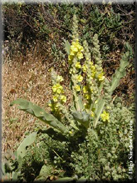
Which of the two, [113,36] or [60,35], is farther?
[60,35]

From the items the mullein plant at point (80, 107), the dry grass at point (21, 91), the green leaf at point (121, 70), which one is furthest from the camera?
the dry grass at point (21, 91)

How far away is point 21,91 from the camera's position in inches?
157

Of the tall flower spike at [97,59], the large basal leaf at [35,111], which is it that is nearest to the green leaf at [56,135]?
the large basal leaf at [35,111]

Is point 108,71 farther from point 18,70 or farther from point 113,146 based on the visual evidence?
point 113,146

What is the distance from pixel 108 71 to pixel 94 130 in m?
1.79

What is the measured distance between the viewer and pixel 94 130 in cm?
247

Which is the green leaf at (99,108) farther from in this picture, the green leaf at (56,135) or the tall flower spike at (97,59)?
the green leaf at (56,135)

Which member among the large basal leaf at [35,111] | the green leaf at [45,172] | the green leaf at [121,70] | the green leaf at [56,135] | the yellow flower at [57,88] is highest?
the green leaf at [121,70]

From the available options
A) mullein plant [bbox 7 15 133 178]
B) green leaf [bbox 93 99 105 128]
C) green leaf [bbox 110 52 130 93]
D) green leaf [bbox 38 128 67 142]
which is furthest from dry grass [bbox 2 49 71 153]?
green leaf [bbox 110 52 130 93]

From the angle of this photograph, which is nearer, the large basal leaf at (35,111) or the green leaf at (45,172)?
the large basal leaf at (35,111)

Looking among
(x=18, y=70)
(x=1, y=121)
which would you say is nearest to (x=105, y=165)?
(x=1, y=121)

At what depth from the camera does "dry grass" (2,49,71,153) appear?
10.2ft

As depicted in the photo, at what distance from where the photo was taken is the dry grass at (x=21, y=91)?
10.2ft

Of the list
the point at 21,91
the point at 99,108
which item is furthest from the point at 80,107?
the point at 21,91
